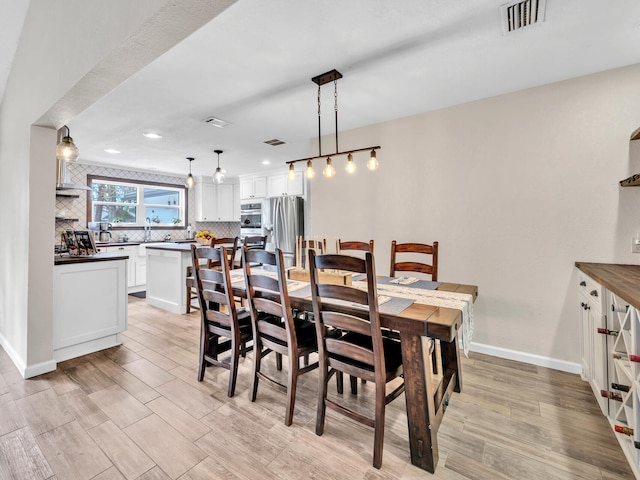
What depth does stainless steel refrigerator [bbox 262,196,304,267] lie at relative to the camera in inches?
206

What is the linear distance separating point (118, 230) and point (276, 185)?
3.26 metres

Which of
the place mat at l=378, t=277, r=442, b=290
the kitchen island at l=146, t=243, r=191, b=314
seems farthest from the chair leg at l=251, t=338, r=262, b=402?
the kitchen island at l=146, t=243, r=191, b=314

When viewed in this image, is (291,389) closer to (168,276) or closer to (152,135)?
(168,276)

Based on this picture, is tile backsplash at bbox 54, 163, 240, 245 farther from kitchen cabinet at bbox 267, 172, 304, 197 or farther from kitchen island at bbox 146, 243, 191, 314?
kitchen cabinet at bbox 267, 172, 304, 197

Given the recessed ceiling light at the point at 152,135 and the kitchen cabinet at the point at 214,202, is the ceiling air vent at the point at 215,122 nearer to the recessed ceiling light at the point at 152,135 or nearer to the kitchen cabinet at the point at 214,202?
the recessed ceiling light at the point at 152,135

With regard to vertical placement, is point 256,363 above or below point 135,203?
below

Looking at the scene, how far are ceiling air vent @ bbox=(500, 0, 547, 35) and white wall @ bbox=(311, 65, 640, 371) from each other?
1.06 meters

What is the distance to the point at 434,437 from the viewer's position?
1541 millimetres

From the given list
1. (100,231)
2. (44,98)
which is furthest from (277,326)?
(100,231)

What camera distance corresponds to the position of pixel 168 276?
4320 mm

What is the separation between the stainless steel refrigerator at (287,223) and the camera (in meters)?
5.23

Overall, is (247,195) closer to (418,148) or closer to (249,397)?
(418,148)

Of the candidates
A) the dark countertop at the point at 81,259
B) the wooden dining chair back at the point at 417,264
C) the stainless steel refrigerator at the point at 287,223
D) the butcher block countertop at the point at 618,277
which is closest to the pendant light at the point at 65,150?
the dark countertop at the point at 81,259

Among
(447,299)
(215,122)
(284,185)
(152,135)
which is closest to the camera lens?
(447,299)
